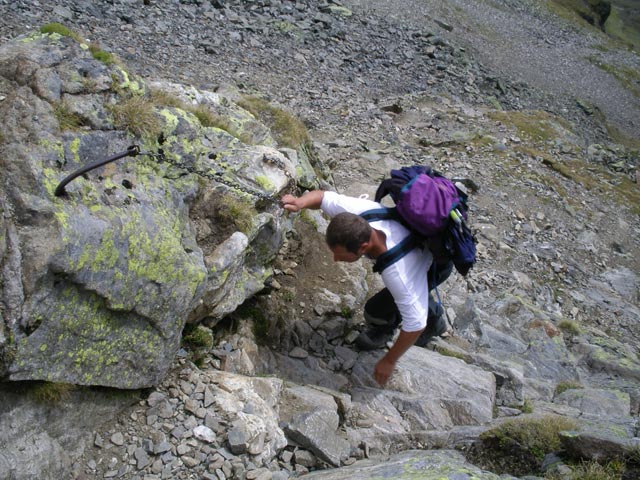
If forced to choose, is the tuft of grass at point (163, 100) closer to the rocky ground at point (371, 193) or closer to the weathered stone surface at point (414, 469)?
the rocky ground at point (371, 193)

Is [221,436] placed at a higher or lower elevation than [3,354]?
lower

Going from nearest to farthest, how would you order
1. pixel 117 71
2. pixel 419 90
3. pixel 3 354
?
pixel 3 354, pixel 117 71, pixel 419 90

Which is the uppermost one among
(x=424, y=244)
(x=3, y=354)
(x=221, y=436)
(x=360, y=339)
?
(x=424, y=244)

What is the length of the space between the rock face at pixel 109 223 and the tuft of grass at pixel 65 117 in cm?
2

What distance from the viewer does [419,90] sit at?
29.4 metres

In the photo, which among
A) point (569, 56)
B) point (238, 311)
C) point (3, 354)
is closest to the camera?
point (3, 354)

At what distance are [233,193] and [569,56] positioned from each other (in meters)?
61.6

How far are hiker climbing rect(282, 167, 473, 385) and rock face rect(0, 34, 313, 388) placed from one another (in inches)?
53.0

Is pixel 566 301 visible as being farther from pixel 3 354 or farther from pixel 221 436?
pixel 3 354

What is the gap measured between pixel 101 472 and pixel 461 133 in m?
21.5

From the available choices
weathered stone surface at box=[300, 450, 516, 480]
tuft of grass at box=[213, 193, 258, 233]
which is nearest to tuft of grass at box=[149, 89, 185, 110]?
tuft of grass at box=[213, 193, 258, 233]

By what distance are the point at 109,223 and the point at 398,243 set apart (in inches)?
129

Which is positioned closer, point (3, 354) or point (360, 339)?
point (3, 354)

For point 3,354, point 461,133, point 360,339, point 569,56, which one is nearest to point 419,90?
point 461,133
